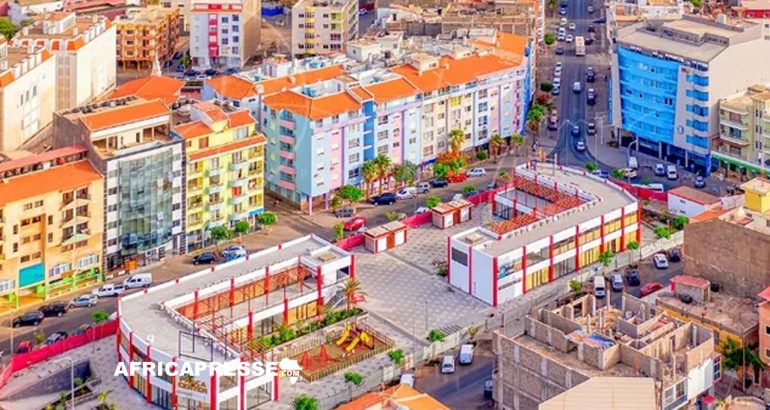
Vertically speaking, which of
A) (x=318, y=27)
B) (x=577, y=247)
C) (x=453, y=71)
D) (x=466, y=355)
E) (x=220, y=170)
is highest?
(x=318, y=27)

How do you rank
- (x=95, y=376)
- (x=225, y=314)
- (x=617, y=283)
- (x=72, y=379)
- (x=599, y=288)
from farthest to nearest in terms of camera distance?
(x=617, y=283) < (x=599, y=288) < (x=225, y=314) < (x=95, y=376) < (x=72, y=379)

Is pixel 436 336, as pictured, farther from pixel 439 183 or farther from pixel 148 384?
pixel 439 183

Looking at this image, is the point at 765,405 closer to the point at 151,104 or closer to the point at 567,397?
the point at 567,397

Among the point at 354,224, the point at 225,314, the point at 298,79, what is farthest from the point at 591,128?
the point at 225,314

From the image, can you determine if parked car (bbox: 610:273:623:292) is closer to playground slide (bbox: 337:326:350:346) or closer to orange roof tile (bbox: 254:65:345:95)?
playground slide (bbox: 337:326:350:346)

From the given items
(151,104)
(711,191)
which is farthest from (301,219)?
(711,191)

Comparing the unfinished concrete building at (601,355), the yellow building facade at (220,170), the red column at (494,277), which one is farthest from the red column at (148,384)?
the red column at (494,277)
